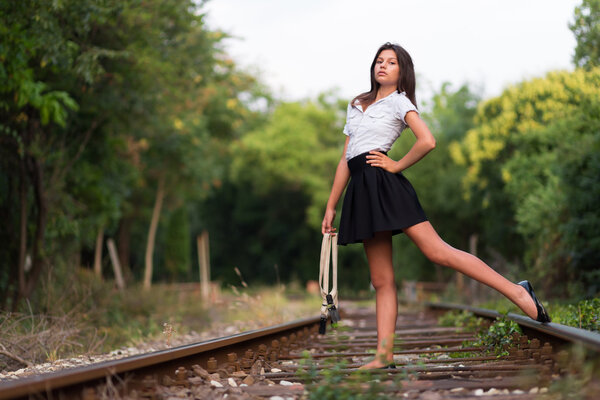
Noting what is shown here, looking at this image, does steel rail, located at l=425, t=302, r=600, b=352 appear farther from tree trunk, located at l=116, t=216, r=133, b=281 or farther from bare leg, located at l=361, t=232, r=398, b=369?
tree trunk, located at l=116, t=216, r=133, b=281

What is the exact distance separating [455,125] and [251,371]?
27141 mm

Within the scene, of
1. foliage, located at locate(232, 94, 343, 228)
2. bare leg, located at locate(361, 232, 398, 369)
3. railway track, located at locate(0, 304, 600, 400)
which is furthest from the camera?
foliage, located at locate(232, 94, 343, 228)

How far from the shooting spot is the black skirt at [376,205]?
11.9ft

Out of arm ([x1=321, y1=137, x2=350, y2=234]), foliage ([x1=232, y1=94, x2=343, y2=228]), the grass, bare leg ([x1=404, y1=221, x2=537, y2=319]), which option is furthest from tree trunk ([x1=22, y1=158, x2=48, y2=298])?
foliage ([x1=232, y1=94, x2=343, y2=228])

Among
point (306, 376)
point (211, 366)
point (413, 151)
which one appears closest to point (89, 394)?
point (306, 376)

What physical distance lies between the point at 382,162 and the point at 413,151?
0.19 m

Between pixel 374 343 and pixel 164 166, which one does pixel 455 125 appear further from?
pixel 374 343

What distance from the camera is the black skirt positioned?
11.9 feet

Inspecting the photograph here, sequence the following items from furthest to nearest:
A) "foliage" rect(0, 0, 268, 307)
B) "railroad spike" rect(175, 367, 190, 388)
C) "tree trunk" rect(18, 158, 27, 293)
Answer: "tree trunk" rect(18, 158, 27, 293), "foliage" rect(0, 0, 268, 307), "railroad spike" rect(175, 367, 190, 388)

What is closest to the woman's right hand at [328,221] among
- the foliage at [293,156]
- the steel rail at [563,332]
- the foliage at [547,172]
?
the steel rail at [563,332]

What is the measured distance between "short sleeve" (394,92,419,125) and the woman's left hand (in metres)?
0.24

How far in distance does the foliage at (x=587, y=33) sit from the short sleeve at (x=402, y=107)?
753cm

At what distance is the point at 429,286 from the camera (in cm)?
2498

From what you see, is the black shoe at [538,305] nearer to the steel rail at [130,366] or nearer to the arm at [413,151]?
the arm at [413,151]
